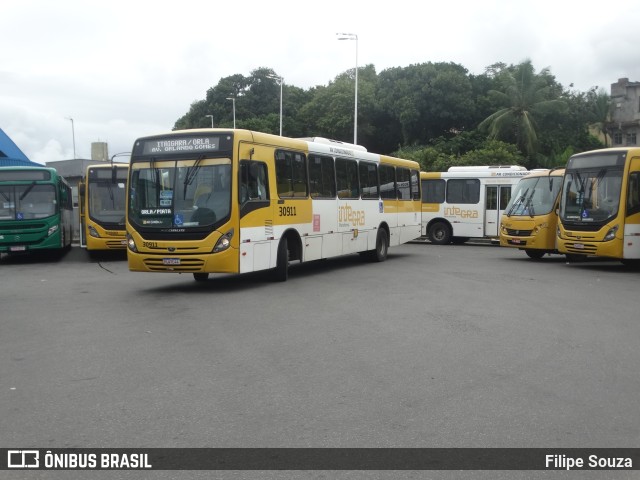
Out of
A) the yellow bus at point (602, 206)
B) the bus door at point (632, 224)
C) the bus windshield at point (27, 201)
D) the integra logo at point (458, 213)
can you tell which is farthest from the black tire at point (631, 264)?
the bus windshield at point (27, 201)

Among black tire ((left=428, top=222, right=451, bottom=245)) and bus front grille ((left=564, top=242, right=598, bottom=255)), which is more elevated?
bus front grille ((left=564, top=242, right=598, bottom=255))

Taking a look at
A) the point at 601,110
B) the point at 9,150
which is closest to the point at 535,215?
the point at 9,150

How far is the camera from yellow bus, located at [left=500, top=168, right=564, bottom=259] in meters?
21.2

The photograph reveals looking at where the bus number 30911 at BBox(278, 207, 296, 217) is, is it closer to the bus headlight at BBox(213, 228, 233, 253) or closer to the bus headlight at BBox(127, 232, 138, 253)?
the bus headlight at BBox(213, 228, 233, 253)

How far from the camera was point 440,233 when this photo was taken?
30.1 m

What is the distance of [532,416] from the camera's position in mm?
5703

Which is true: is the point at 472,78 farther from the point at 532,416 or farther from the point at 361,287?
the point at 532,416

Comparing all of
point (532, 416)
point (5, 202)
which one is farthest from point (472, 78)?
point (532, 416)

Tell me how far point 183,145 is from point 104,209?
959 cm

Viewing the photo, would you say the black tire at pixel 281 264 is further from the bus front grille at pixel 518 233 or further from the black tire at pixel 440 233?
the black tire at pixel 440 233

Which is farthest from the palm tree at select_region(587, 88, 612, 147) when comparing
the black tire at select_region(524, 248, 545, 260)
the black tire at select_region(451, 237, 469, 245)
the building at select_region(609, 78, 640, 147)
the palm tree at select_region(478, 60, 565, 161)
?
the black tire at select_region(524, 248, 545, 260)

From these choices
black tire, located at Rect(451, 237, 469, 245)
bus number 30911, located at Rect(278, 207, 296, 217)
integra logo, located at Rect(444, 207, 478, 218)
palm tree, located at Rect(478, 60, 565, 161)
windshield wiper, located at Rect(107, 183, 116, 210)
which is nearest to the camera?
bus number 30911, located at Rect(278, 207, 296, 217)

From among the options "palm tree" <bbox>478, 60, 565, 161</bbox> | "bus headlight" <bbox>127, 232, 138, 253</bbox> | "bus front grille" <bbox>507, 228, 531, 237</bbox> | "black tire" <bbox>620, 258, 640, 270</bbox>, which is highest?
"palm tree" <bbox>478, 60, 565, 161</bbox>

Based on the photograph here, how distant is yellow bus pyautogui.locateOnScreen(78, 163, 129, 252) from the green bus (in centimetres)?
93
